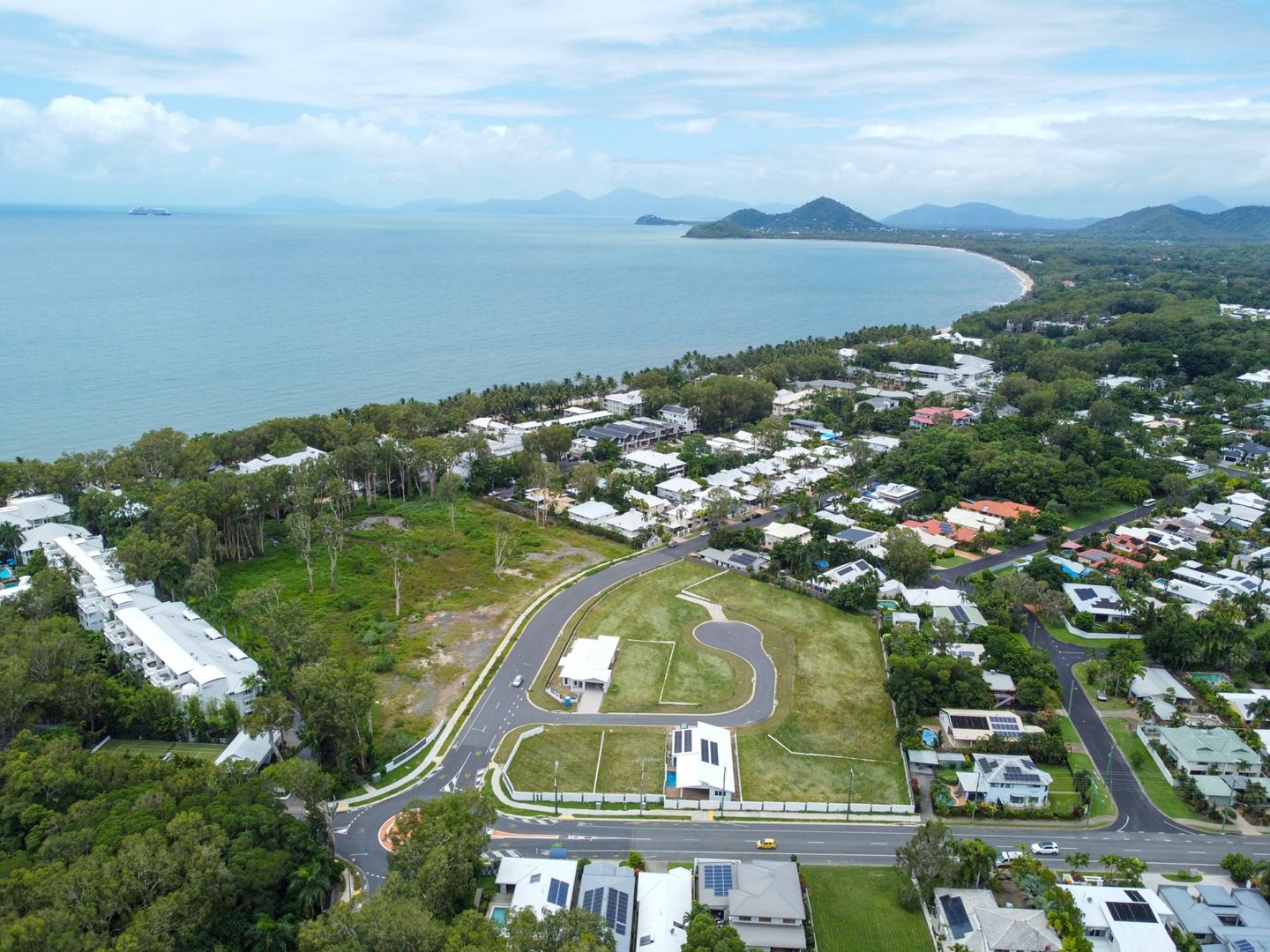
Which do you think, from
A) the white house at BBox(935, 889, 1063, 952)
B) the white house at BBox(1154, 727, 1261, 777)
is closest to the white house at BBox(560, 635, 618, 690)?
→ the white house at BBox(935, 889, 1063, 952)

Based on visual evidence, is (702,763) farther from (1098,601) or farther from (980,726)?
(1098,601)

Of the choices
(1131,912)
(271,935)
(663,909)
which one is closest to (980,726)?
(1131,912)

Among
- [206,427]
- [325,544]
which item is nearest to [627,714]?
[325,544]

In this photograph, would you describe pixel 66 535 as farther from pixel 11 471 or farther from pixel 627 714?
pixel 627 714

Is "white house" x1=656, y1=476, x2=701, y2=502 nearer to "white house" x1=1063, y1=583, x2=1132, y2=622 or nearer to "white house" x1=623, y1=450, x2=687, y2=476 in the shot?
"white house" x1=623, y1=450, x2=687, y2=476

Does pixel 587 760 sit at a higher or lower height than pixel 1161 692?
lower
